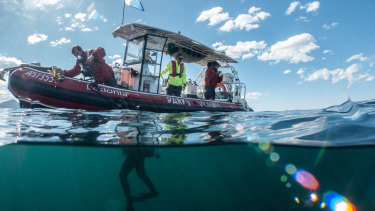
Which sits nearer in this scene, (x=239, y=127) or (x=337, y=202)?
(x=239, y=127)

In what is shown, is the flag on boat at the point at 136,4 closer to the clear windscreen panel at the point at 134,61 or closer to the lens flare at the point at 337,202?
the clear windscreen panel at the point at 134,61

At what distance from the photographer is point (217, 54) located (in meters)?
10.9

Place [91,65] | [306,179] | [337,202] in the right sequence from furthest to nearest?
[91,65] → [306,179] → [337,202]

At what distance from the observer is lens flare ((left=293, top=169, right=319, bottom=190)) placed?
262 inches

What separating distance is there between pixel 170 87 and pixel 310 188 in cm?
661

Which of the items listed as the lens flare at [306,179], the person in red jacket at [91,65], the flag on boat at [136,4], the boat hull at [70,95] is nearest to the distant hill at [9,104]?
the boat hull at [70,95]

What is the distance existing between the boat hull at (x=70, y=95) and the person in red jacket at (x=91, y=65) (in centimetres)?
52

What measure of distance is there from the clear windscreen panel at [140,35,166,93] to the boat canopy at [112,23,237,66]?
35 cm

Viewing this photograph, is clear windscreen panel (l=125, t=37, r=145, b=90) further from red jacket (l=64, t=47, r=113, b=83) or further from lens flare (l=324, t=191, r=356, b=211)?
lens flare (l=324, t=191, r=356, b=211)

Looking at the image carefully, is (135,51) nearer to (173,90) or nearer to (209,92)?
(173,90)

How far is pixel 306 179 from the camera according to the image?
6984 mm

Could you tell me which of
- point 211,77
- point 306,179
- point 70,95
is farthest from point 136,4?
point 306,179

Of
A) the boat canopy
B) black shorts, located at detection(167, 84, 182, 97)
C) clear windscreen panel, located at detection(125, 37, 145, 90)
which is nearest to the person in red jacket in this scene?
clear windscreen panel, located at detection(125, 37, 145, 90)

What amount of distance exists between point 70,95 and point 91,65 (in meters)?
1.30
